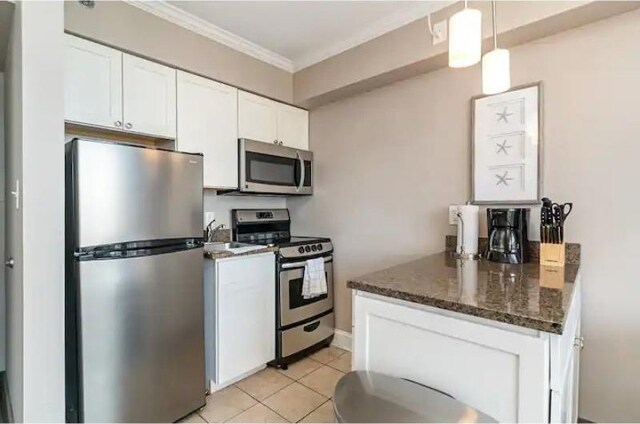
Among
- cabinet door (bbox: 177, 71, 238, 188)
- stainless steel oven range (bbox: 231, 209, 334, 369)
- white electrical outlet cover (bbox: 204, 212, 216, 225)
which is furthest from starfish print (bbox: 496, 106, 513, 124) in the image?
white electrical outlet cover (bbox: 204, 212, 216, 225)

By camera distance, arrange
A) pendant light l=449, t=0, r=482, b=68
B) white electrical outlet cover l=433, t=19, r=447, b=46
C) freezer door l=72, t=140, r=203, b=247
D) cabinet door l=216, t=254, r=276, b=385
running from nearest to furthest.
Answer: pendant light l=449, t=0, r=482, b=68 < freezer door l=72, t=140, r=203, b=247 < white electrical outlet cover l=433, t=19, r=447, b=46 < cabinet door l=216, t=254, r=276, b=385

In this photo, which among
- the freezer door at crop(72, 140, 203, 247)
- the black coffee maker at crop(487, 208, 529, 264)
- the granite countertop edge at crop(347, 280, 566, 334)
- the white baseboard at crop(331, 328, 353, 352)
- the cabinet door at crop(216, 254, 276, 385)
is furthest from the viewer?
the white baseboard at crop(331, 328, 353, 352)

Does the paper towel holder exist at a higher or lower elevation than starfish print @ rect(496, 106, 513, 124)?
lower

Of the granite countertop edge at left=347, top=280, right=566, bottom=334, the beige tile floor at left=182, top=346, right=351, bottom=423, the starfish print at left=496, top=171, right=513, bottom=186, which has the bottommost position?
the beige tile floor at left=182, top=346, right=351, bottom=423

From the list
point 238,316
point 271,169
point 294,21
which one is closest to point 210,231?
point 271,169

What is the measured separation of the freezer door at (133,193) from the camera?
59.0 inches

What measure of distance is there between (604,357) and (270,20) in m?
2.77

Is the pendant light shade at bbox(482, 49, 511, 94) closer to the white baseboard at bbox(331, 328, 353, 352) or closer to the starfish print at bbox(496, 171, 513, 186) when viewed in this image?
the starfish print at bbox(496, 171, 513, 186)

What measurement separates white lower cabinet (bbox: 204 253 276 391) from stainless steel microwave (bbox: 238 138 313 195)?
1.98 feet

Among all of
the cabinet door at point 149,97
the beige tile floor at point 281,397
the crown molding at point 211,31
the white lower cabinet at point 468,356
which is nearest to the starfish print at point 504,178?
the white lower cabinet at point 468,356

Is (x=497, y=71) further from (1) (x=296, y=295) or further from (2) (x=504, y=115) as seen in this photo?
(1) (x=296, y=295)

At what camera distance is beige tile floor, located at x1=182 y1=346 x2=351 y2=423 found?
1919 millimetres

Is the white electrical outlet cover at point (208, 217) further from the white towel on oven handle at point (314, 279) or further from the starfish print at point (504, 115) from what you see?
the starfish print at point (504, 115)

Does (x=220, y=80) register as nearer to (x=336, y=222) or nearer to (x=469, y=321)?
(x=336, y=222)
